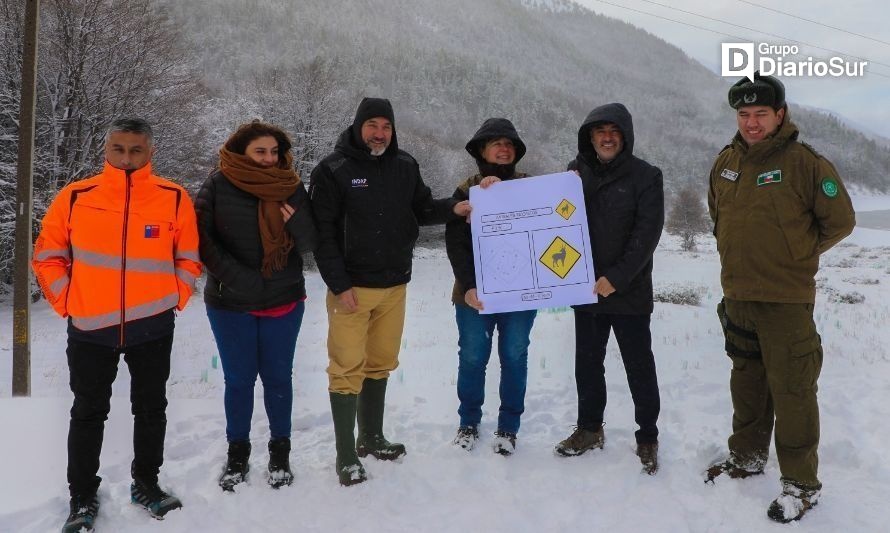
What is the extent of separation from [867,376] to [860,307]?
1020 cm

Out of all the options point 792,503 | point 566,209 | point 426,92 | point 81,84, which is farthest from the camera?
point 426,92

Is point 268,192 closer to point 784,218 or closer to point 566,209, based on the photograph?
point 566,209

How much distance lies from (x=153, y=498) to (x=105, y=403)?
2.10 feet

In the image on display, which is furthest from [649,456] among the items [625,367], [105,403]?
[105,403]

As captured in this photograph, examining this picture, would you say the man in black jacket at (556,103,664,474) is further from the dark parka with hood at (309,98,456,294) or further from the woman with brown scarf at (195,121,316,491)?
the woman with brown scarf at (195,121,316,491)

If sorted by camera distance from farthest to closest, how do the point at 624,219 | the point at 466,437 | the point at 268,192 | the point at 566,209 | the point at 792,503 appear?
the point at 466,437 < the point at 566,209 < the point at 624,219 < the point at 268,192 < the point at 792,503

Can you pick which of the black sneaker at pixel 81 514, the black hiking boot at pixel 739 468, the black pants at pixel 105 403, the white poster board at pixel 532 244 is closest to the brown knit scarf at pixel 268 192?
the black pants at pixel 105 403

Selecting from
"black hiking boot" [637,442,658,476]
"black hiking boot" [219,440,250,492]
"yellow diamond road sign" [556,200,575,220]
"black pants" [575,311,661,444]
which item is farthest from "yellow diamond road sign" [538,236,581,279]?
"black hiking boot" [219,440,250,492]

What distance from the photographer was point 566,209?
3.67 meters

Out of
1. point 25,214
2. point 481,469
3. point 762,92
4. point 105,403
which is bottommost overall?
point 481,469

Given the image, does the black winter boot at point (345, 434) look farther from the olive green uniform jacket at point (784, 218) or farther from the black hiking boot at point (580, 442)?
the olive green uniform jacket at point (784, 218)

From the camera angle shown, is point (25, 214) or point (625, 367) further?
point (25, 214)

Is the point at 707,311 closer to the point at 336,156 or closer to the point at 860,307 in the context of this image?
the point at 860,307

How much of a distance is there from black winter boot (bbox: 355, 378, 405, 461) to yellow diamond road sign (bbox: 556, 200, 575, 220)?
1762mm
